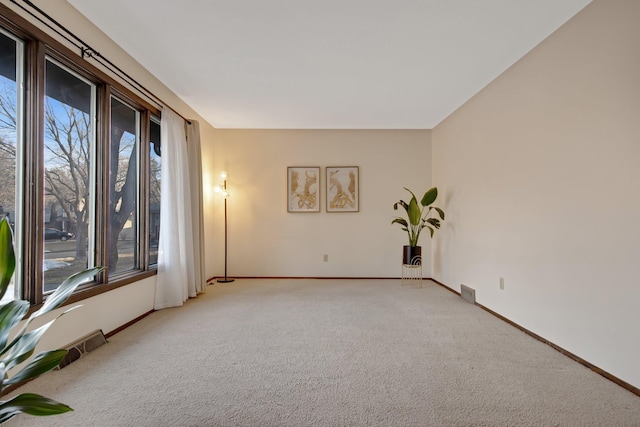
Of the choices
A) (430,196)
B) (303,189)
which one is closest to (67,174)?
(303,189)

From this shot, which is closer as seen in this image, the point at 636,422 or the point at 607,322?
the point at 636,422

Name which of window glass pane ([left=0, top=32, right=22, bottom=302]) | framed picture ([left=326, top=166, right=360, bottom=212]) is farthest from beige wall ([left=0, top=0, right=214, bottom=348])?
framed picture ([left=326, top=166, right=360, bottom=212])

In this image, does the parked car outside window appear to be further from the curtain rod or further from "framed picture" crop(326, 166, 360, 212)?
"framed picture" crop(326, 166, 360, 212)

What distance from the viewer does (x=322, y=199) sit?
4.92 metres

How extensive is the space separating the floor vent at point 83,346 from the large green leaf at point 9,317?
1.48 metres

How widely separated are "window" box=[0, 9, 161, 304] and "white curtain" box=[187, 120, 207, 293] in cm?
44

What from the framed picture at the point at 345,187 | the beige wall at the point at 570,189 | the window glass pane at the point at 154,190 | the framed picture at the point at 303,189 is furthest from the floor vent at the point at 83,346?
the beige wall at the point at 570,189

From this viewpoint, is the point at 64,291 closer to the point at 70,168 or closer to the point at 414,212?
the point at 70,168

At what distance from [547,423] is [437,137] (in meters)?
3.97

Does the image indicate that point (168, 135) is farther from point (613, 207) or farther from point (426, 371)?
point (613, 207)

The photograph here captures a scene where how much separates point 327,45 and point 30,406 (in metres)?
2.76

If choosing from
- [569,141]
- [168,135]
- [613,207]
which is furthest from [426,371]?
[168,135]

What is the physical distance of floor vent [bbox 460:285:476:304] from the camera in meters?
3.52

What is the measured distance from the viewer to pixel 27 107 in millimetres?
1884
